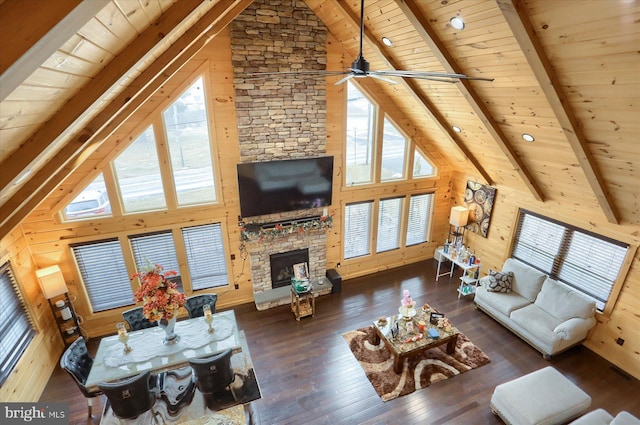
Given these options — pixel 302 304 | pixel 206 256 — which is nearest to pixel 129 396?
pixel 206 256

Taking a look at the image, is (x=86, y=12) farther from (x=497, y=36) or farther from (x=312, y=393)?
(x=312, y=393)

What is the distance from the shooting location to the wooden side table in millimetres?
6062

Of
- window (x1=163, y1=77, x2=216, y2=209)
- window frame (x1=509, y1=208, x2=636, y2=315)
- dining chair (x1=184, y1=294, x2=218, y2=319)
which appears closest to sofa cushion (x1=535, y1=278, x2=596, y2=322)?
window frame (x1=509, y1=208, x2=636, y2=315)

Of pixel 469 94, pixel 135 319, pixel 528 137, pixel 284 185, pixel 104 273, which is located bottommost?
pixel 135 319

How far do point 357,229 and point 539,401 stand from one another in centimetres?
427

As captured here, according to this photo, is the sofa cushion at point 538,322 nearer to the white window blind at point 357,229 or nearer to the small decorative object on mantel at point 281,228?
the white window blind at point 357,229

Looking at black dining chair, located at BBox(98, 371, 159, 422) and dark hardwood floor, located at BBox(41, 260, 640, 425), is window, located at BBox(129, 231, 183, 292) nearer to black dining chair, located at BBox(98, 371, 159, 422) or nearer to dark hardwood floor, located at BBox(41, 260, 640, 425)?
dark hardwood floor, located at BBox(41, 260, 640, 425)

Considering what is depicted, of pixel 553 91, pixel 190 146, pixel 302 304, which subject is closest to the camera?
pixel 553 91

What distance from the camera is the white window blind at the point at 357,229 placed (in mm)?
7051

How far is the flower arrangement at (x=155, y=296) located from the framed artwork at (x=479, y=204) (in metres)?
6.31

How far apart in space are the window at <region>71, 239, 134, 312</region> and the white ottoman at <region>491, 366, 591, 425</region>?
6.11 metres

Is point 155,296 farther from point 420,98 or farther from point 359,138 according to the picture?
point 420,98

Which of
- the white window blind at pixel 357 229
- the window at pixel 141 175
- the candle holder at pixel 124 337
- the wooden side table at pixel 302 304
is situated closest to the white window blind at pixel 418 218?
the white window blind at pixel 357 229

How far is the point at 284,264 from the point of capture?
666 cm
